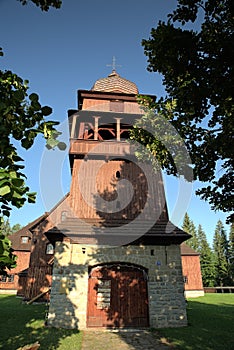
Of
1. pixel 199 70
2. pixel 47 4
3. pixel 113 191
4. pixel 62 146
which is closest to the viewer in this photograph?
pixel 62 146

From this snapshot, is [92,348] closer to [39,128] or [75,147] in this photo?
[39,128]

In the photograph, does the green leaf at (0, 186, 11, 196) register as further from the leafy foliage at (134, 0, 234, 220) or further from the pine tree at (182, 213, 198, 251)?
the pine tree at (182, 213, 198, 251)

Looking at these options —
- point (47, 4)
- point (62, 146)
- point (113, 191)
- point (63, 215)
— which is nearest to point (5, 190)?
point (62, 146)

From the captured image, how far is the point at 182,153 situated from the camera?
25.5 ft

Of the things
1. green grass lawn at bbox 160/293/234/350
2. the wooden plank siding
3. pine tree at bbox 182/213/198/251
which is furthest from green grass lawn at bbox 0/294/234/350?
pine tree at bbox 182/213/198/251

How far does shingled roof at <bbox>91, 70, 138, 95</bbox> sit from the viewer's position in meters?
17.8

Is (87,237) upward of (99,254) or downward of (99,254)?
upward

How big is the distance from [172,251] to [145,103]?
705 cm

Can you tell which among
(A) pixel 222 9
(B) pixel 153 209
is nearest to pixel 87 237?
(B) pixel 153 209

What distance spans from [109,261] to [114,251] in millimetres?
475

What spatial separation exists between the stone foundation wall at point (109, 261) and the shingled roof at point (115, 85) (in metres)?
11.6

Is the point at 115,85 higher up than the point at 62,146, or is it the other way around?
the point at 115,85

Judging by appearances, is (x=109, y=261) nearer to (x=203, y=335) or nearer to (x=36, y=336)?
(x=36, y=336)

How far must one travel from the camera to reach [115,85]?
18.0 m
